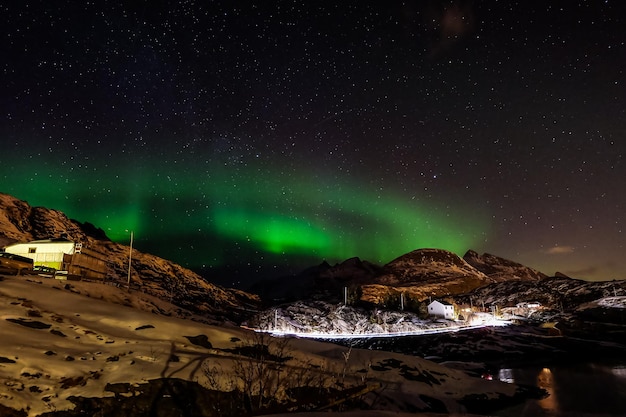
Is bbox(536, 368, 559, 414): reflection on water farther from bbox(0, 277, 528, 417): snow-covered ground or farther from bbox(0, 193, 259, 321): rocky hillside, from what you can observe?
bbox(0, 193, 259, 321): rocky hillside

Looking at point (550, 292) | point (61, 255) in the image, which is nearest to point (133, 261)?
point (61, 255)

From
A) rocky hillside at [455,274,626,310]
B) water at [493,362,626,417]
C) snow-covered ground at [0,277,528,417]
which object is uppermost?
rocky hillside at [455,274,626,310]

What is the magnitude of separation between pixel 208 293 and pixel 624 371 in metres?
129

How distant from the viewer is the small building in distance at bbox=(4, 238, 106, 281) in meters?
48.9

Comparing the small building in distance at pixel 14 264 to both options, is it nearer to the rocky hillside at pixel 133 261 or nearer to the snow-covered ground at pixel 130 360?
the snow-covered ground at pixel 130 360

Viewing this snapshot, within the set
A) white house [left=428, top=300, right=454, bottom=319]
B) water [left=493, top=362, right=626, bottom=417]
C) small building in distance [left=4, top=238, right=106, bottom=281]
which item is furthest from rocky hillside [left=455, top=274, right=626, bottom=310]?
small building in distance [left=4, top=238, right=106, bottom=281]

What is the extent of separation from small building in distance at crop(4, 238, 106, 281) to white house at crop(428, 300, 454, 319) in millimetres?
85122

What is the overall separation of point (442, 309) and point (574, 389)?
2726 inches

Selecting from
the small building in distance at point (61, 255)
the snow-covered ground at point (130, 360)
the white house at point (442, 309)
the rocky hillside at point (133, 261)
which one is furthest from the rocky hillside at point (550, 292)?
the small building in distance at point (61, 255)

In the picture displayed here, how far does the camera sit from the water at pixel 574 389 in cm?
2930

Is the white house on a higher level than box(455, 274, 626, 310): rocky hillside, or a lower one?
lower

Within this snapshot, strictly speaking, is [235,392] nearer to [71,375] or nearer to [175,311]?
[71,375]

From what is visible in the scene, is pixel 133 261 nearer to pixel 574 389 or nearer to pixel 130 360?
pixel 130 360

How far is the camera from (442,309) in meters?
107
